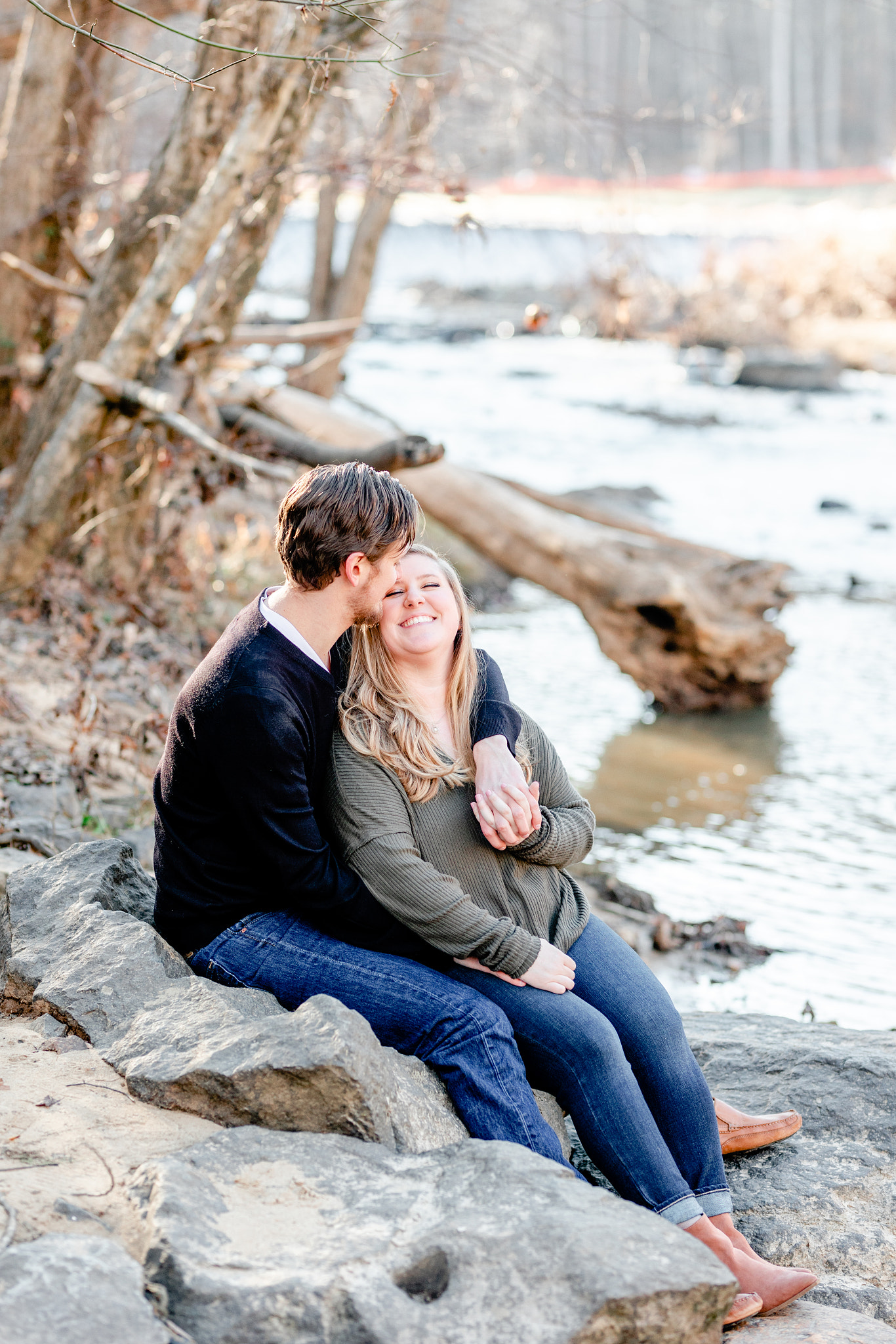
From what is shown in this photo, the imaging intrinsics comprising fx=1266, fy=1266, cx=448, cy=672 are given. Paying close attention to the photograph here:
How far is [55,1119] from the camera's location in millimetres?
2580

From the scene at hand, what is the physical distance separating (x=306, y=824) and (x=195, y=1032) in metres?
0.50

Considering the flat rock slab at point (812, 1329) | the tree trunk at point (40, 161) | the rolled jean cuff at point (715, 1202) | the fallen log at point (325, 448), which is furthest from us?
the tree trunk at point (40, 161)

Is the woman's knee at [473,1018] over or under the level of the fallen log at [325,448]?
under

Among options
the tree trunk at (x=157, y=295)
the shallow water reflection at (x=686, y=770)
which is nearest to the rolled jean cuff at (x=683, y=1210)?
the shallow water reflection at (x=686, y=770)

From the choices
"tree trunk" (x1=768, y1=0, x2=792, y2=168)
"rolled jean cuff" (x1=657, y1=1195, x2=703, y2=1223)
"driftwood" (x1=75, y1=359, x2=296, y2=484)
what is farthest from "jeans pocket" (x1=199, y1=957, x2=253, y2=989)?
"tree trunk" (x1=768, y1=0, x2=792, y2=168)

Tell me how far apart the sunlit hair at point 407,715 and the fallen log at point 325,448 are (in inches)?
113

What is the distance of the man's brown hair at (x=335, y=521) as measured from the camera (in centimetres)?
285

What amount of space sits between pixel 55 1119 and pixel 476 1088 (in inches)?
34.4

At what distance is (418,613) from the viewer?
10.2 feet

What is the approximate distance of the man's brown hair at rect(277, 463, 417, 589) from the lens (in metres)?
2.85

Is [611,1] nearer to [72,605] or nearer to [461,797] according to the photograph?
[72,605]

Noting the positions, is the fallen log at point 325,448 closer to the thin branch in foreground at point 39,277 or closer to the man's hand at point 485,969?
the thin branch in foreground at point 39,277

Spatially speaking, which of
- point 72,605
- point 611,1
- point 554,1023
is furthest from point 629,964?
point 611,1

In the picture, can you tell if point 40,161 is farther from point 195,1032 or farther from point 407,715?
point 195,1032
